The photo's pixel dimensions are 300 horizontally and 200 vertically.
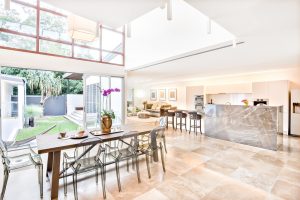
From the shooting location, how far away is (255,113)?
4.48 m

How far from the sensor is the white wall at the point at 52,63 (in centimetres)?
381

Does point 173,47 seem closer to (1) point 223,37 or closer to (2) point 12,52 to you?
(1) point 223,37

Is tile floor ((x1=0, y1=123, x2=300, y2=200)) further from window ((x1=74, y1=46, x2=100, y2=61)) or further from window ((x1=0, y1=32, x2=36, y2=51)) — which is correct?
window ((x1=74, y1=46, x2=100, y2=61))

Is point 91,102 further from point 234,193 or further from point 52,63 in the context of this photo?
point 234,193

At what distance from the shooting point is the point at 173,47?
418 centimetres

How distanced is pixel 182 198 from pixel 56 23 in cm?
554

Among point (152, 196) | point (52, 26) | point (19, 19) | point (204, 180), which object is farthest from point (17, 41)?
point (204, 180)

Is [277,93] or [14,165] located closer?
[14,165]

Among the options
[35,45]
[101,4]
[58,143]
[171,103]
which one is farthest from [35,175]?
[171,103]

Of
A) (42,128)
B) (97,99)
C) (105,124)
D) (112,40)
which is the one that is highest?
(112,40)

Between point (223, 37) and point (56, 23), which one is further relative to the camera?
point (56, 23)

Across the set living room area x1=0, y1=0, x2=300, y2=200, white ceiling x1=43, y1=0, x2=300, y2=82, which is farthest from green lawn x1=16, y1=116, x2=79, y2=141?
white ceiling x1=43, y1=0, x2=300, y2=82

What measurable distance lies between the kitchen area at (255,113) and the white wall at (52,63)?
3986mm

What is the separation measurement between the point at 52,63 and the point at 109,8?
3423 mm
